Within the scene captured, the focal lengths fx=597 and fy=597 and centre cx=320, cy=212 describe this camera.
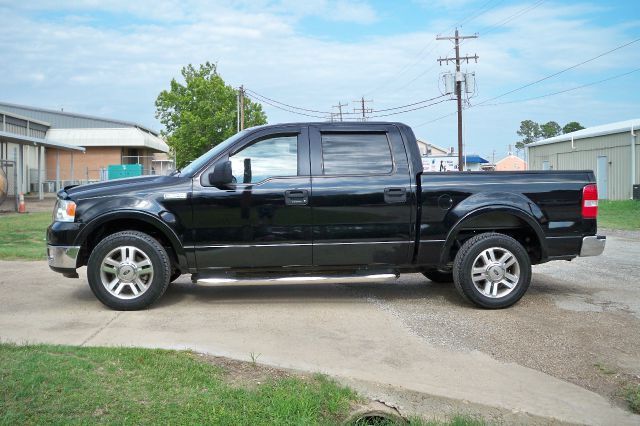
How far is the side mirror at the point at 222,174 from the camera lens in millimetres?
5859

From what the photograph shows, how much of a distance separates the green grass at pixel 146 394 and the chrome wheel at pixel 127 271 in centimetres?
167

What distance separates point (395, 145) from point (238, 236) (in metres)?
1.93

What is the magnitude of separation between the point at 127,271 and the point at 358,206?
2.43m

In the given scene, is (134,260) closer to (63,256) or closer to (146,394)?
(63,256)

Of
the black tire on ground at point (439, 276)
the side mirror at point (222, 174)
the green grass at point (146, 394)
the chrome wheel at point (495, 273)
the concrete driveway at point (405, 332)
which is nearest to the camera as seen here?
the green grass at point (146, 394)

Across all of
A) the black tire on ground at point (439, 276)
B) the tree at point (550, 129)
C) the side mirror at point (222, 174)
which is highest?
the tree at point (550, 129)

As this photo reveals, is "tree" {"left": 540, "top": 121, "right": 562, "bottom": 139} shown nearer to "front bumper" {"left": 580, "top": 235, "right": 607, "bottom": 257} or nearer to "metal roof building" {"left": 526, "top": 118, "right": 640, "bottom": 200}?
"metal roof building" {"left": 526, "top": 118, "right": 640, "bottom": 200}

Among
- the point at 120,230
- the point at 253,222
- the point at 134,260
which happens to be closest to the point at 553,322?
the point at 253,222

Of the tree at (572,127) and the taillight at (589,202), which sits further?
the tree at (572,127)

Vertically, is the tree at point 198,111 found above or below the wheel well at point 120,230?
above

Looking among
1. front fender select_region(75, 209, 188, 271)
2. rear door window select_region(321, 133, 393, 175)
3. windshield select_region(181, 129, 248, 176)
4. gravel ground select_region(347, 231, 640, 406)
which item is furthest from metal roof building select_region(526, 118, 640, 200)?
front fender select_region(75, 209, 188, 271)

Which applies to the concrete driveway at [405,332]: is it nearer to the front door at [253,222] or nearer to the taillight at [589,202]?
the front door at [253,222]

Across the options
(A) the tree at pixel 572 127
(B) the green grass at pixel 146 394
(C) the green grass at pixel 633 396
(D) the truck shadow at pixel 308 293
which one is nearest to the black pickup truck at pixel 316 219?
(D) the truck shadow at pixel 308 293

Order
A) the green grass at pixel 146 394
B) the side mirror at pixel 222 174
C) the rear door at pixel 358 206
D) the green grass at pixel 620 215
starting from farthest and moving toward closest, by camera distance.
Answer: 1. the green grass at pixel 620 215
2. the rear door at pixel 358 206
3. the side mirror at pixel 222 174
4. the green grass at pixel 146 394
